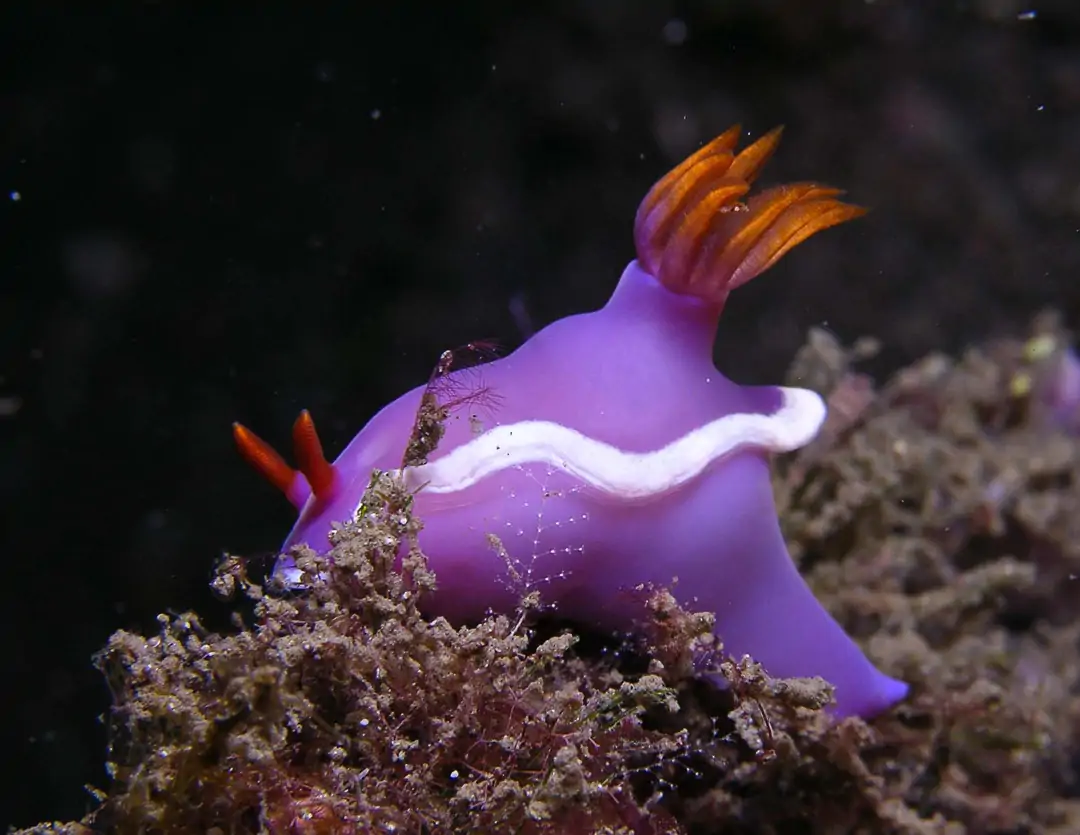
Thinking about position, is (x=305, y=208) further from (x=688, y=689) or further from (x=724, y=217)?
(x=688, y=689)

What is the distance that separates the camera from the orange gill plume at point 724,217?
2076 mm

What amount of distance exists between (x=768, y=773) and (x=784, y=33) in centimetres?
318

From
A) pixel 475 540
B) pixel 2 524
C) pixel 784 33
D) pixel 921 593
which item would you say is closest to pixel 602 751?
pixel 475 540

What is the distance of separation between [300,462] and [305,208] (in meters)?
2.07

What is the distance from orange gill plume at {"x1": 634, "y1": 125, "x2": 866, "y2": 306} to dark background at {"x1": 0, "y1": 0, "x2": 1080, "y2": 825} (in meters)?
1.23

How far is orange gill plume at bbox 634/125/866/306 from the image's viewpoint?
2076 mm

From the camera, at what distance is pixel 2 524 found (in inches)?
144

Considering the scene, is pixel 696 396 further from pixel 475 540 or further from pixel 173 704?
pixel 173 704

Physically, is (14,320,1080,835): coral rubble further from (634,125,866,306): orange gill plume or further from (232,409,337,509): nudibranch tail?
(634,125,866,306): orange gill plume

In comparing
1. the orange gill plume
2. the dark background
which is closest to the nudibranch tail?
the orange gill plume

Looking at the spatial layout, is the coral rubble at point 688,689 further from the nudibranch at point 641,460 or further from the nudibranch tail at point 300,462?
the nudibranch tail at point 300,462

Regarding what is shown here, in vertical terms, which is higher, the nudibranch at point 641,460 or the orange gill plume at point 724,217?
the orange gill plume at point 724,217

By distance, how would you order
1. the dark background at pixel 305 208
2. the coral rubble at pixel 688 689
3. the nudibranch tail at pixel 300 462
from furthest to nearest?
the dark background at pixel 305 208 → the nudibranch tail at pixel 300 462 → the coral rubble at pixel 688 689

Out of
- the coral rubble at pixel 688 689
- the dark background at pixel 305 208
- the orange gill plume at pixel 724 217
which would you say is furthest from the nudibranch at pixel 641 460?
the dark background at pixel 305 208
